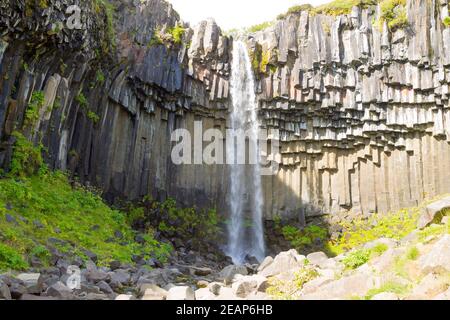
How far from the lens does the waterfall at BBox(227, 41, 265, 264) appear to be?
87.2 feet

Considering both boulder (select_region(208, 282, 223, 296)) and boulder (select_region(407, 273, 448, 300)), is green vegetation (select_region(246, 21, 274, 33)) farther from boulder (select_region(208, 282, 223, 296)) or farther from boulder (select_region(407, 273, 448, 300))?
boulder (select_region(407, 273, 448, 300))

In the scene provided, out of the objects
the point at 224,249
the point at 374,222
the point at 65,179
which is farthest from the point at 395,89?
the point at 65,179

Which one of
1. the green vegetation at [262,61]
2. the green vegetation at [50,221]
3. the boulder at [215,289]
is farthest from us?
the green vegetation at [262,61]

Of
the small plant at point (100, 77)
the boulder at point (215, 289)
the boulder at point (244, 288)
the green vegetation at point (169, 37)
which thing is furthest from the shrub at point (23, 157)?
the green vegetation at point (169, 37)

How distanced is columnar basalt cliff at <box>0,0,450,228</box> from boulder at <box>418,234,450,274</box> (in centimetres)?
1728

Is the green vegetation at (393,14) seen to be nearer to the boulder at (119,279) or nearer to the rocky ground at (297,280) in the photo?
the rocky ground at (297,280)

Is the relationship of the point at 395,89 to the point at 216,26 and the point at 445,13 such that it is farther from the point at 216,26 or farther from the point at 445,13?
the point at 216,26

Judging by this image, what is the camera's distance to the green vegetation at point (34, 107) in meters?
16.6

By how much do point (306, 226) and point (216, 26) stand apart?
1312 cm

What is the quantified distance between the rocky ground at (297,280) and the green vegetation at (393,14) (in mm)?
17731

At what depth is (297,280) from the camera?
9656 mm

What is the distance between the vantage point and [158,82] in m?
24.6

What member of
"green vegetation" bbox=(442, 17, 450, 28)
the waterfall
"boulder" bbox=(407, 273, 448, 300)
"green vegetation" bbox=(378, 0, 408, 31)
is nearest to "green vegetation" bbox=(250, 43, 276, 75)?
the waterfall

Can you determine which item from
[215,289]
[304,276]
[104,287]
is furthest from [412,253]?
[104,287]
